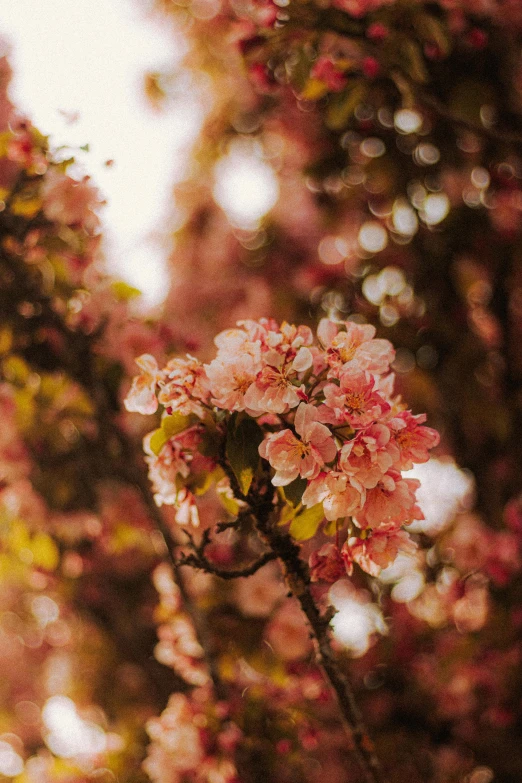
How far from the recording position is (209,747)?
1.66 meters

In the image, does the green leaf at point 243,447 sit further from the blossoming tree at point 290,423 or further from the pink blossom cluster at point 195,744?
the pink blossom cluster at point 195,744

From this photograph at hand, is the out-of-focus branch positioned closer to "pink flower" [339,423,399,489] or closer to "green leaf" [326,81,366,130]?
"pink flower" [339,423,399,489]

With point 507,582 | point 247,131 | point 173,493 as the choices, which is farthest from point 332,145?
point 173,493

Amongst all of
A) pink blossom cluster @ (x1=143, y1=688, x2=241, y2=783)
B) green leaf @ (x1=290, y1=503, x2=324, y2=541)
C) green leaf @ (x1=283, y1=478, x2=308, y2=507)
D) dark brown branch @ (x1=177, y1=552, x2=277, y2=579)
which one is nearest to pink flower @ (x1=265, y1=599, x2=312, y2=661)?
pink blossom cluster @ (x1=143, y1=688, x2=241, y2=783)

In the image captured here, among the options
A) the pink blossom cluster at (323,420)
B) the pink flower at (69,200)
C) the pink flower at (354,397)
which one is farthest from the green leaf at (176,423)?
the pink flower at (69,200)

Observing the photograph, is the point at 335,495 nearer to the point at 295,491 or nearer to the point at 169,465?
the point at 295,491

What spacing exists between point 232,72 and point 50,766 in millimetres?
3007

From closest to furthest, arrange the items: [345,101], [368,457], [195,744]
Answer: [368,457], [195,744], [345,101]

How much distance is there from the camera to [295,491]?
37.0 inches

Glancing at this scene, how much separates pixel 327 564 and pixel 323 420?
24cm

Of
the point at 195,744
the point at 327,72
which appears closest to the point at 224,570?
the point at 195,744

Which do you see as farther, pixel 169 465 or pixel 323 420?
pixel 169 465

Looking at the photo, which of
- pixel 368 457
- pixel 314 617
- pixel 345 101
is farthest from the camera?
pixel 345 101

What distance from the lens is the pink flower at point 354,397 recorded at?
2.92ft
